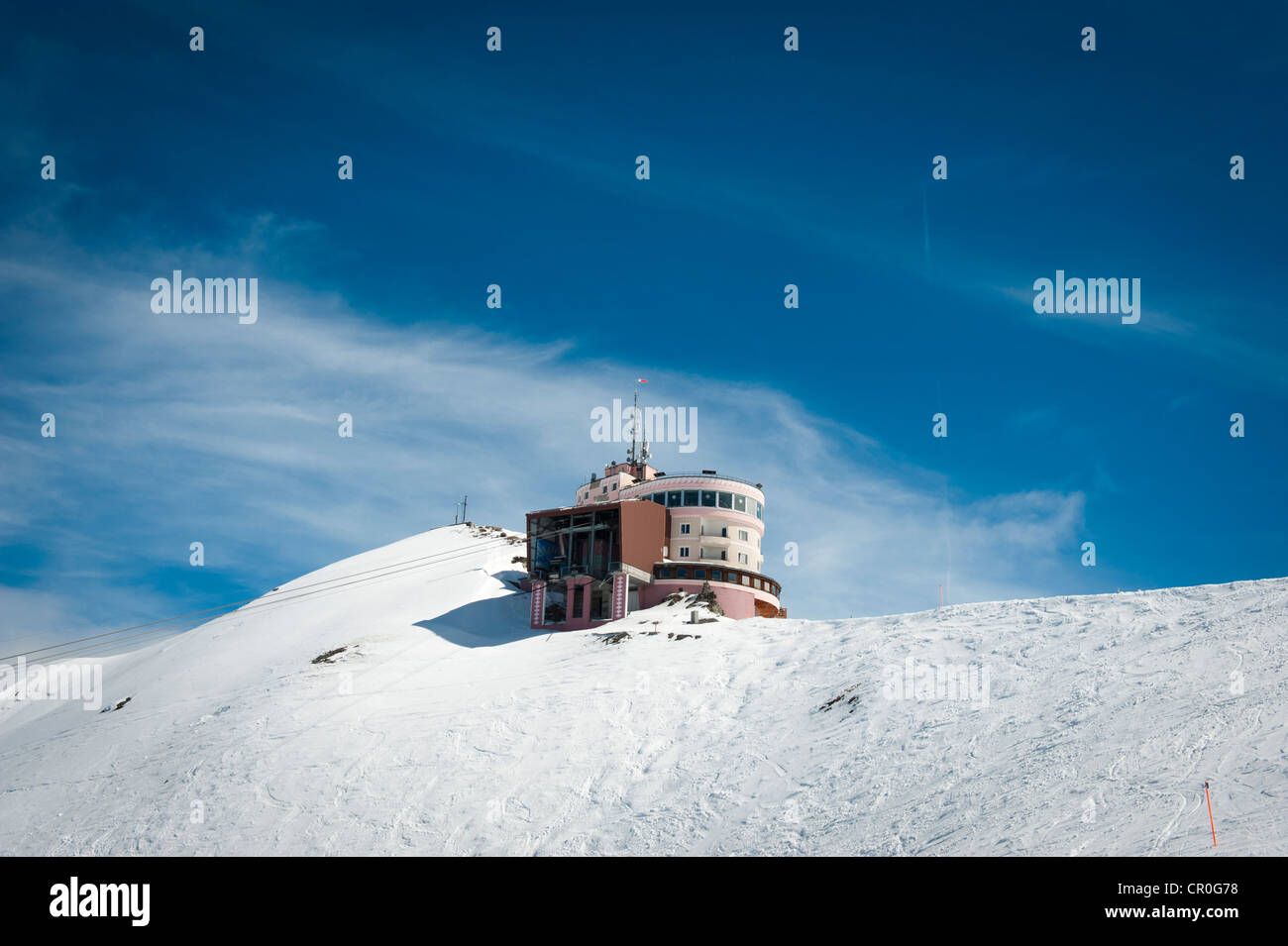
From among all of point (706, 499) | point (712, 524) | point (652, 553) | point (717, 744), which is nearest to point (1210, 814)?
point (717, 744)

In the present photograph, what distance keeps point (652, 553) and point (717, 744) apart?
1156 inches

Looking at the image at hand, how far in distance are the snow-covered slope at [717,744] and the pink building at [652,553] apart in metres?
6.13

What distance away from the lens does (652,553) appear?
2384 inches

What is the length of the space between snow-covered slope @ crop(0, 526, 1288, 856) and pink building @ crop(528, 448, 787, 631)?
6.13 metres

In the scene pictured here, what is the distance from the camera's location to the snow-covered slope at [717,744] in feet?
67.5

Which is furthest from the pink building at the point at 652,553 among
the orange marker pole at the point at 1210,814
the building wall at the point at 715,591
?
the orange marker pole at the point at 1210,814

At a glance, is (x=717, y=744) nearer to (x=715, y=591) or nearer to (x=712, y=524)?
(x=715, y=591)

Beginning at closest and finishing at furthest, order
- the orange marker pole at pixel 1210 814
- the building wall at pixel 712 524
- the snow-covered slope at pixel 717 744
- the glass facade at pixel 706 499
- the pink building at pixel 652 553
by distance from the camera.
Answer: the orange marker pole at pixel 1210 814 < the snow-covered slope at pixel 717 744 < the pink building at pixel 652 553 < the building wall at pixel 712 524 < the glass facade at pixel 706 499

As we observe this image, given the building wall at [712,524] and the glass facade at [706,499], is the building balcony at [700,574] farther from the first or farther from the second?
the glass facade at [706,499]

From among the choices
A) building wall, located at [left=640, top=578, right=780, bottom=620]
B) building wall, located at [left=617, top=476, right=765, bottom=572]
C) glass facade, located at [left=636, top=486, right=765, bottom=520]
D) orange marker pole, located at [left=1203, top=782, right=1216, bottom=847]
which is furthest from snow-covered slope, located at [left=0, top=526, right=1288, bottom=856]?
glass facade, located at [left=636, top=486, right=765, bottom=520]

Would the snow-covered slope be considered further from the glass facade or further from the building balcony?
the glass facade

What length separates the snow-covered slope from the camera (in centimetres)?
2058

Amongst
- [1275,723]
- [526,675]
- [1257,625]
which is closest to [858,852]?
[1275,723]
